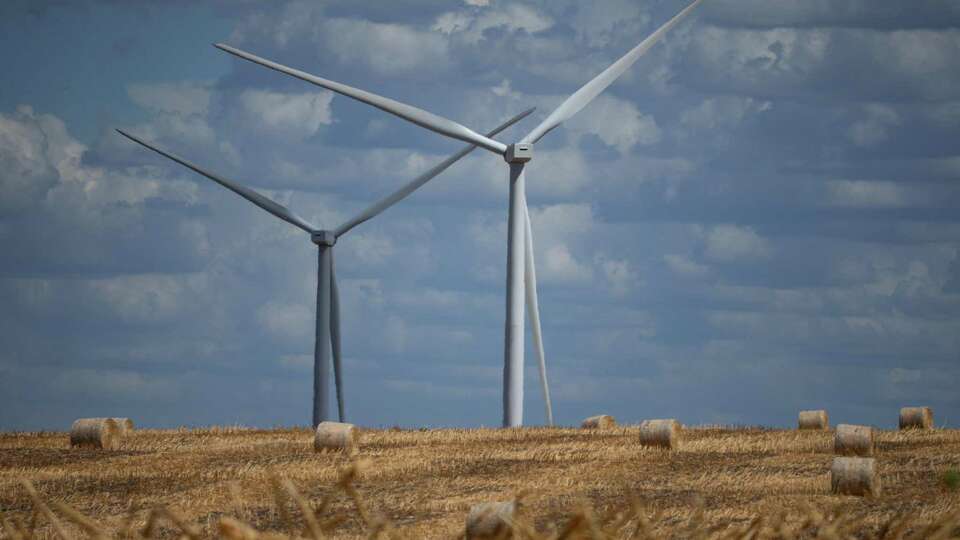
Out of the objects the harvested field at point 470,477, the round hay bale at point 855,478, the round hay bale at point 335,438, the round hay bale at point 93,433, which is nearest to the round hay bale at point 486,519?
the harvested field at point 470,477

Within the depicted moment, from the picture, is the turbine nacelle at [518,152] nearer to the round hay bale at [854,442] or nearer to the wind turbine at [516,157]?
the wind turbine at [516,157]

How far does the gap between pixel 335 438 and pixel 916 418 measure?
15665mm

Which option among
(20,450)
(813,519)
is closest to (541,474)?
(20,450)

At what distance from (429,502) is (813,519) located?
650 inches

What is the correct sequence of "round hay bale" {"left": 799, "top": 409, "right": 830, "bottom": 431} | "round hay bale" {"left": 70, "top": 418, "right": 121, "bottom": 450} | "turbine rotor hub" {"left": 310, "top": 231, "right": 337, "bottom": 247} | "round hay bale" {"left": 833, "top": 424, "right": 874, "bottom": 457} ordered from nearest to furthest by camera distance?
"round hay bale" {"left": 833, "top": 424, "right": 874, "bottom": 457} → "round hay bale" {"left": 70, "top": 418, "right": 121, "bottom": 450} → "round hay bale" {"left": 799, "top": 409, "right": 830, "bottom": 431} → "turbine rotor hub" {"left": 310, "top": 231, "right": 337, "bottom": 247}

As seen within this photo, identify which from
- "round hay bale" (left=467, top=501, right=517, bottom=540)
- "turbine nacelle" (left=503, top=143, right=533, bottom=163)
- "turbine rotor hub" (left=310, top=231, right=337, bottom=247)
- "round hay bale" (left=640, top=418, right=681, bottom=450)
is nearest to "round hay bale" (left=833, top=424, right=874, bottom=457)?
"round hay bale" (left=640, top=418, right=681, bottom=450)

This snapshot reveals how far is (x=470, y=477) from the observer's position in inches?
930

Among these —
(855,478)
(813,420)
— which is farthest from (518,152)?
(855,478)

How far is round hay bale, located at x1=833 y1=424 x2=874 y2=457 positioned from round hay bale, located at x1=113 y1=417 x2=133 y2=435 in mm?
16155

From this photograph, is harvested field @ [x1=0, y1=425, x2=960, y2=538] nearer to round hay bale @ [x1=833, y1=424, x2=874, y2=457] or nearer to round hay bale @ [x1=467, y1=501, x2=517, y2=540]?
round hay bale @ [x1=833, y1=424, x2=874, y2=457]

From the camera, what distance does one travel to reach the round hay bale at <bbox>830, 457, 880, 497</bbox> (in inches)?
784

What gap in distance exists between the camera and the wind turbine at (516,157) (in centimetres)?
4238

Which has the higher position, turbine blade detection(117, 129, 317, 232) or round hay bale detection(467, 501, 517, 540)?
turbine blade detection(117, 129, 317, 232)

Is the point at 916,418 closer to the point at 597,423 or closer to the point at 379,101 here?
the point at 597,423
